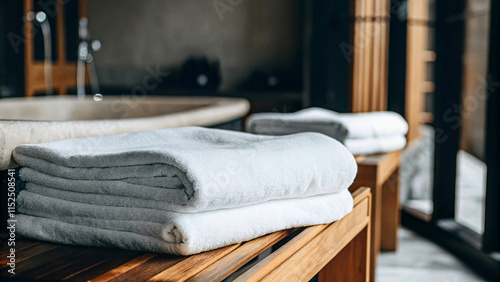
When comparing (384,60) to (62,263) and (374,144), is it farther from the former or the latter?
(62,263)

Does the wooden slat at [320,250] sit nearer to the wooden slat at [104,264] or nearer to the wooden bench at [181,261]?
the wooden bench at [181,261]

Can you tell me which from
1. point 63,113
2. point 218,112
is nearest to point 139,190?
point 218,112

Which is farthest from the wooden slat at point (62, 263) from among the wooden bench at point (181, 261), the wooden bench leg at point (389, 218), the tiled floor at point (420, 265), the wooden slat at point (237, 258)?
the wooden bench leg at point (389, 218)

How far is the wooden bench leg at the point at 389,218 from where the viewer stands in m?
2.05

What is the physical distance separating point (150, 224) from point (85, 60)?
11.3 ft

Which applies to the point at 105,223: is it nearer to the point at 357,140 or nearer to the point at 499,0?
the point at 357,140

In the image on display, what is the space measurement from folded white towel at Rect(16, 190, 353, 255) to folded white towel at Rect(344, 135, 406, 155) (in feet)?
2.52

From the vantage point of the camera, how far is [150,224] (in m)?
0.55

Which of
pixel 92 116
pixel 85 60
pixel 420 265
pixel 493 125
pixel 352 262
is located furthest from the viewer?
pixel 85 60

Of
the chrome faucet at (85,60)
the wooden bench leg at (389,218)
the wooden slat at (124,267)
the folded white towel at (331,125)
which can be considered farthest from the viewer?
the chrome faucet at (85,60)

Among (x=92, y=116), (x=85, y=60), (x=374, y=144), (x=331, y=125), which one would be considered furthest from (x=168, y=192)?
(x=85, y=60)

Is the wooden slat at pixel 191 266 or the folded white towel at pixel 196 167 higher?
the folded white towel at pixel 196 167

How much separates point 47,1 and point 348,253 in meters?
3.20

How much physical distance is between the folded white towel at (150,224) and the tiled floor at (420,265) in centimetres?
126
